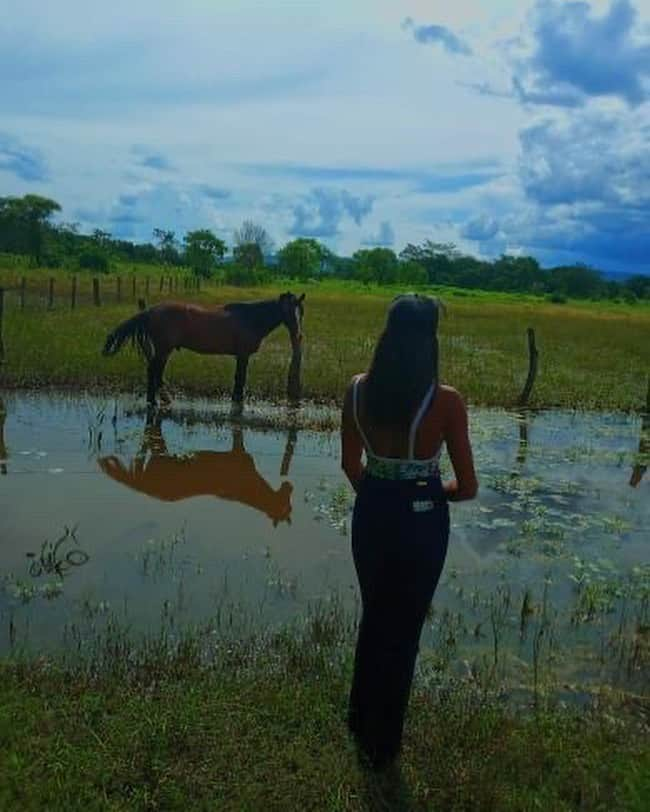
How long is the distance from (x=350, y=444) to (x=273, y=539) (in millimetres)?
3895

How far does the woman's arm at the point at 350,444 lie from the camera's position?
12.3 ft

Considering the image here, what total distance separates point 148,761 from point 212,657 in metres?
1.26

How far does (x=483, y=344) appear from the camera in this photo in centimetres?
2662

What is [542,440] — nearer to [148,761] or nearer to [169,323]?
[169,323]

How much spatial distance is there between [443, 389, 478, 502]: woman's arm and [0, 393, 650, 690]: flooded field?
1.91m

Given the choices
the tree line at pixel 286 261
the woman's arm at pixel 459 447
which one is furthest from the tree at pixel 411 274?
the woman's arm at pixel 459 447

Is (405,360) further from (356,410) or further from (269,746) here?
(269,746)

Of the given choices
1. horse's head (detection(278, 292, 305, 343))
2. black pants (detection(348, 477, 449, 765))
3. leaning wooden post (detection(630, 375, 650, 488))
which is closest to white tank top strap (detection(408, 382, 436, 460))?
black pants (detection(348, 477, 449, 765))

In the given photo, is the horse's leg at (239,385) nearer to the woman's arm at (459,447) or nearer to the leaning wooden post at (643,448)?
the leaning wooden post at (643,448)

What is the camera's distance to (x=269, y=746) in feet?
13.0

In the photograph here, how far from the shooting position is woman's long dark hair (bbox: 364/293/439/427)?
11.5ft

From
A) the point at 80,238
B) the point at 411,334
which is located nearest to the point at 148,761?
the point at 411,334

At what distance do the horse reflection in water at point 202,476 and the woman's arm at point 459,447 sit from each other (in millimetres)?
4480

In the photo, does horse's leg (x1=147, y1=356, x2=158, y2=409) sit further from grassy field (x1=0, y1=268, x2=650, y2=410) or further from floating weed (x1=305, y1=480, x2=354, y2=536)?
floating weed (x1=305, y1=480, x2=354, y2=536)
